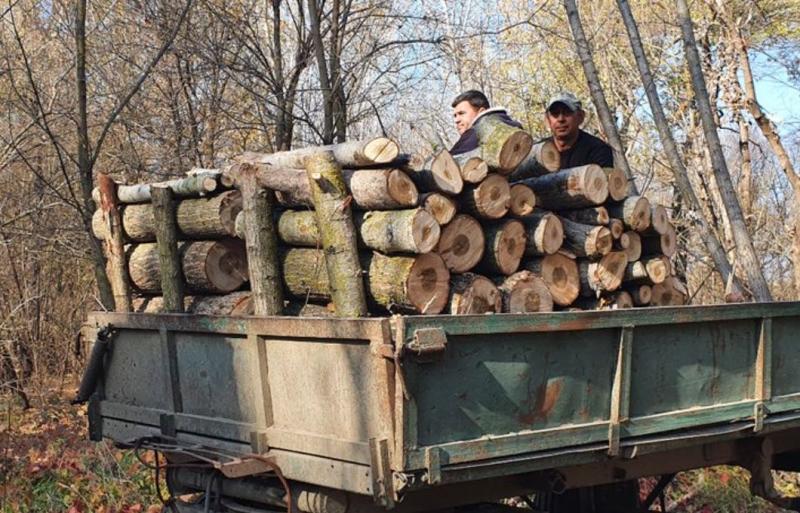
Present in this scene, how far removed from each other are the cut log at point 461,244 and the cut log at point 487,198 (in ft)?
0.23

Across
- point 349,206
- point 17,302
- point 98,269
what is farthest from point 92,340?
point 17,302

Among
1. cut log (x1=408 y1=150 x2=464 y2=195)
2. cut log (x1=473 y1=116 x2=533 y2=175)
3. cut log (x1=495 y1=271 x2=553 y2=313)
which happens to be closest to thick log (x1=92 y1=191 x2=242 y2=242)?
cut log (x1=408 y1=150 x2=464 y2=195)

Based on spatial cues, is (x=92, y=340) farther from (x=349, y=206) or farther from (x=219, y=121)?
(x=219, y=121)

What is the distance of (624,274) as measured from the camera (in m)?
5.24

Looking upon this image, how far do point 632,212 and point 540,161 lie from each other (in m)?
0.58

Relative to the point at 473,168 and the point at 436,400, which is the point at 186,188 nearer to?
the point at 473,168

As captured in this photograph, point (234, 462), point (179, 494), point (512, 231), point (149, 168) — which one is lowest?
point (179, 494)

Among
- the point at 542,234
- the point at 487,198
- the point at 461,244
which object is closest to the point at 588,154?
the point at 542,234

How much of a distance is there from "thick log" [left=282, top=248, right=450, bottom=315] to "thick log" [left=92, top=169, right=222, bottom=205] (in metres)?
0.73

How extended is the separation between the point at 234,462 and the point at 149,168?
330 inches

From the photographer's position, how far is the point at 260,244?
4434mm

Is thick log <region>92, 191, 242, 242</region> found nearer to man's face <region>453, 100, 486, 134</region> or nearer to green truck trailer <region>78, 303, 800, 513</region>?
green truck trailer <region>78, 303, 800, 513</region>

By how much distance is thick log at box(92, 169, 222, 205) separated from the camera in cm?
482

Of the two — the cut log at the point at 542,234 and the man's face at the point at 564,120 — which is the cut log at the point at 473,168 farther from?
the man's face at the point at 564,120
